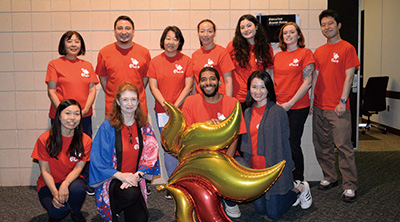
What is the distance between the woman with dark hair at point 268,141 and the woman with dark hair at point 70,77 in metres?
1.55

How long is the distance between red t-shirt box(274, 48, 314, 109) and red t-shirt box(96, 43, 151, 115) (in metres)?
1.29

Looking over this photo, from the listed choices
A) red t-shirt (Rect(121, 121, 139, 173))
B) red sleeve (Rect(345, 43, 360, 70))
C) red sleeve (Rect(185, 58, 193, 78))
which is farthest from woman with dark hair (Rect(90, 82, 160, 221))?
red sleeve (Rect(345, 43, 360, 70))

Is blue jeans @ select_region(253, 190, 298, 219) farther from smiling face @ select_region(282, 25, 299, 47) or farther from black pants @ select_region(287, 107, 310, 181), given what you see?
smiling face @ select_region(282, 25, 299, 47)

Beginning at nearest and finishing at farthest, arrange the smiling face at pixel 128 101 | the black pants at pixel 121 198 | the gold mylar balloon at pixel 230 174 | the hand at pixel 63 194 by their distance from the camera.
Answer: the gold mylar balloon at pixel 230 174, the black pants at pixel 121 198, the smiling face at pixel 128 101, the hand at pixel 63 194

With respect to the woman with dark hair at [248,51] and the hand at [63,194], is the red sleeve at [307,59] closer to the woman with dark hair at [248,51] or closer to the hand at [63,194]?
the woman with dark hair at [248,51]

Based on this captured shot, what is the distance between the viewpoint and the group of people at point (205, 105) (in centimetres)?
246

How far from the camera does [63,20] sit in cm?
381

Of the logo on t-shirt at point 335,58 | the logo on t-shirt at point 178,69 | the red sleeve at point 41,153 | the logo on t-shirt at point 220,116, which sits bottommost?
the red sleeve at point 41,153

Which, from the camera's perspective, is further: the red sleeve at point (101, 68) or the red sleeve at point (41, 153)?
the red sleeve at point (101, 68)

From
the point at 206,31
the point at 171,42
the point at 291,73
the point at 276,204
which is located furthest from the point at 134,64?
the point at 276,204

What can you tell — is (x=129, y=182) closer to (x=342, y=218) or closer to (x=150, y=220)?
(x=150, y=220)

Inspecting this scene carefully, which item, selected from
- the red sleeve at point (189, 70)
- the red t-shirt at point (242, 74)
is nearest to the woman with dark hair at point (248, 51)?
the red t-shirt at point (242, 74)

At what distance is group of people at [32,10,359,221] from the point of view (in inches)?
96.8

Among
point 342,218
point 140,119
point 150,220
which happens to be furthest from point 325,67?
point 150,220
